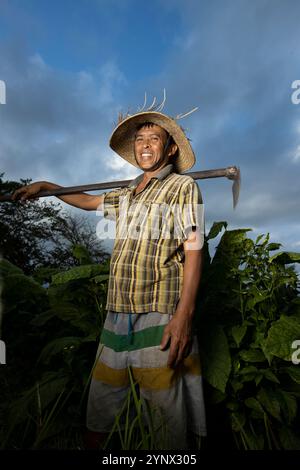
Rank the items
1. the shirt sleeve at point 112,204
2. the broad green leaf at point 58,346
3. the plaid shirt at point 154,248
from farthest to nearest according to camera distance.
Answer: the broad green leaf at point 58,346 < the shirt sleeve at point 112,204 < the plaid shirt at point 154,248

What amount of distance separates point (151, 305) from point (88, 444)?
87 cm

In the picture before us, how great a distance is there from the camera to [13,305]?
142 inches

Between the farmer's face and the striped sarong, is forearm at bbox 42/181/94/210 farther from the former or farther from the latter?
the striped sarong

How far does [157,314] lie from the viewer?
2256 millimetres

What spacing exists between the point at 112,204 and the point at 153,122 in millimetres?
564

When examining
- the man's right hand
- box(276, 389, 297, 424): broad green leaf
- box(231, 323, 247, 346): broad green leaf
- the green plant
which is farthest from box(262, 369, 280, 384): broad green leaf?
the man's right hand

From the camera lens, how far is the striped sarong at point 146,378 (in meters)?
2.19

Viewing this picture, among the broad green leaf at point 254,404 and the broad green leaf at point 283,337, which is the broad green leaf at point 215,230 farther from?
the broad green leaf at point 254,404

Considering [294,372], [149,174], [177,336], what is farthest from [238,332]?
[149,174]

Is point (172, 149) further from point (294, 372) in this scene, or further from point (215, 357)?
point (294, 372)

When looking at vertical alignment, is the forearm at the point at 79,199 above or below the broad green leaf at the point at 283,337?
above

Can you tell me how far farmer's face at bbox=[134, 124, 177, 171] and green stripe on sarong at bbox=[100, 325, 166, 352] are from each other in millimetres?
936

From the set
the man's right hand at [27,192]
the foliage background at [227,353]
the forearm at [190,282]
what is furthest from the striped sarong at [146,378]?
the man's right hand at [27,192]

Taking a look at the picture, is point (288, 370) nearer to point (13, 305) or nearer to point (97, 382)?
point (97, 382)
